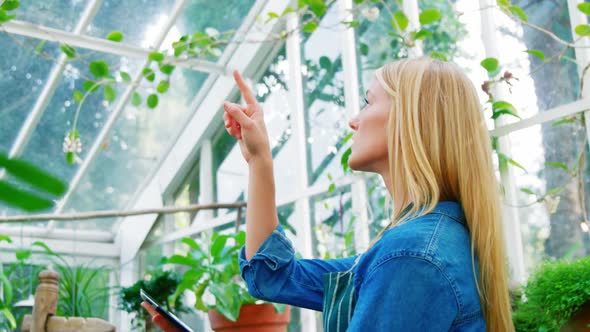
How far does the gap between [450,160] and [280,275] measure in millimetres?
414

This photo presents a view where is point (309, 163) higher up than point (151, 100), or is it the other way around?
point (151, 100)

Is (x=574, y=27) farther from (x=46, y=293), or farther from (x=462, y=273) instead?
(x=46, y=293)

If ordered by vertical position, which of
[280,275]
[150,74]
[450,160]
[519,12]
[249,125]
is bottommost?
[280,275]

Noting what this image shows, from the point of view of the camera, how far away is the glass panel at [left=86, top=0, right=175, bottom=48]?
4.37 meters

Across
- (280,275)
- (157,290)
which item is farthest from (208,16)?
(280,275)

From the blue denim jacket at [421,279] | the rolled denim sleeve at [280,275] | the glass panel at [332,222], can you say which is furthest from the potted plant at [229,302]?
the blue denim jacket at [421,279]

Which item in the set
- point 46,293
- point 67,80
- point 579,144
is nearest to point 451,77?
point 579,144

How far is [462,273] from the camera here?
38.9 inches

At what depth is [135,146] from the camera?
5.21m

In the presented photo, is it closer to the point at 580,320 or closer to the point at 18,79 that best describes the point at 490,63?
the point at 580,320

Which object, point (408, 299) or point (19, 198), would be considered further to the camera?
point (408, 299)

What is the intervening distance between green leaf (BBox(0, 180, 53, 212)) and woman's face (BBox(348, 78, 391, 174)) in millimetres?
1040

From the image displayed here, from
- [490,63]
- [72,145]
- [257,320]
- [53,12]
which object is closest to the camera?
[490,63]

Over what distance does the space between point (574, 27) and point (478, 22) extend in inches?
21.8
